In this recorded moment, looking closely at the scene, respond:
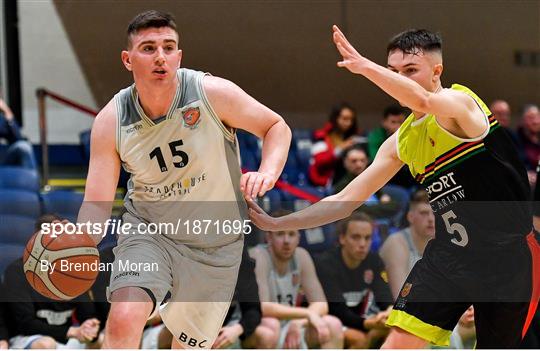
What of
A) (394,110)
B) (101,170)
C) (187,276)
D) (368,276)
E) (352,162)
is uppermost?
(394,110)

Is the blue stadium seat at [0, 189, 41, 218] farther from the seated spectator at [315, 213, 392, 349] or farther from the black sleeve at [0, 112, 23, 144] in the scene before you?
the seated spectator at [315, 213, 392, 349]

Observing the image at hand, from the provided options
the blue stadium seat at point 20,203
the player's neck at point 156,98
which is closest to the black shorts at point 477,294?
the player's neck at point 156,98

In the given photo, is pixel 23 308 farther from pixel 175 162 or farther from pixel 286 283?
pixel 175 162

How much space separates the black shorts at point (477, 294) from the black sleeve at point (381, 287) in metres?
1.78

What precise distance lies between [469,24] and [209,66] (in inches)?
62.5

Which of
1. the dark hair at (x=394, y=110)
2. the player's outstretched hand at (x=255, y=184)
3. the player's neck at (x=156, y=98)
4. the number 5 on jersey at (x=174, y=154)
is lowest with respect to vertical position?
the player's outstretched hand at (x=255, y=184)

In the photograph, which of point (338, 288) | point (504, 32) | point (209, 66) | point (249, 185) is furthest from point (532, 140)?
point (249, 185)

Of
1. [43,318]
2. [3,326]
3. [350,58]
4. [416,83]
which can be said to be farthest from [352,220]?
[350,58]

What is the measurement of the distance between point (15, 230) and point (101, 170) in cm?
186

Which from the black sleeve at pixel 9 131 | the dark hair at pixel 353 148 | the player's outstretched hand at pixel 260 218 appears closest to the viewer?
the player's outstretched hand at pixel 260 218

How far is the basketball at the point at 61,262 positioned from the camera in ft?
15.8

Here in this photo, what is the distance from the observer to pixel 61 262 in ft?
15.9

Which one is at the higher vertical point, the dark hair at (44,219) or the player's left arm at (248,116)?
the player's left arm at (248,116)

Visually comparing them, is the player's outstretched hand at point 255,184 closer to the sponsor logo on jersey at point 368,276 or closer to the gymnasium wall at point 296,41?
the gymnasium wall at point 296,41
